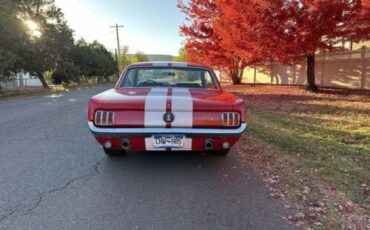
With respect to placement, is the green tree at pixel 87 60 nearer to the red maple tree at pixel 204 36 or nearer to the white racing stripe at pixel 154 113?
the red maple tree at pixel 204 36

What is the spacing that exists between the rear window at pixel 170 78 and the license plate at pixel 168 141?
1.56 m

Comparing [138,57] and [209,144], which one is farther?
[138,57]

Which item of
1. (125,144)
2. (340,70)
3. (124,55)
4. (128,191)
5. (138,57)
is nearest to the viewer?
(128,191)

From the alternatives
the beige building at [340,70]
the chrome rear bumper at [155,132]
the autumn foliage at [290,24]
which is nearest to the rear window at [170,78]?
the chrome rear bumper at [155,132]

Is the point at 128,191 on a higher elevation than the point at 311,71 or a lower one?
lower

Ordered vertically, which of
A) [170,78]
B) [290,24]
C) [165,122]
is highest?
[290,24]

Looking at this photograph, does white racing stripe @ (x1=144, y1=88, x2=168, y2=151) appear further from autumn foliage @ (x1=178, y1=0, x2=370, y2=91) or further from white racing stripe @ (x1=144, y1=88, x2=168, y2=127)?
autumn foliage @ (x1=178, y1=0, x2=370, y2=91)

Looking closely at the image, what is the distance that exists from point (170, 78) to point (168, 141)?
177cm

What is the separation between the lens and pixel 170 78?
5152 mm

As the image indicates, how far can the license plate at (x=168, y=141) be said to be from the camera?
3.65m

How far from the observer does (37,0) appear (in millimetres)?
29094

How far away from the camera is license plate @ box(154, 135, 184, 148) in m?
3.65

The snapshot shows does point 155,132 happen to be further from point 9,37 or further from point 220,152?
point 9,37

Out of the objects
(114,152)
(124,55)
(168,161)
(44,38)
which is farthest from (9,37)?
(124,55)
